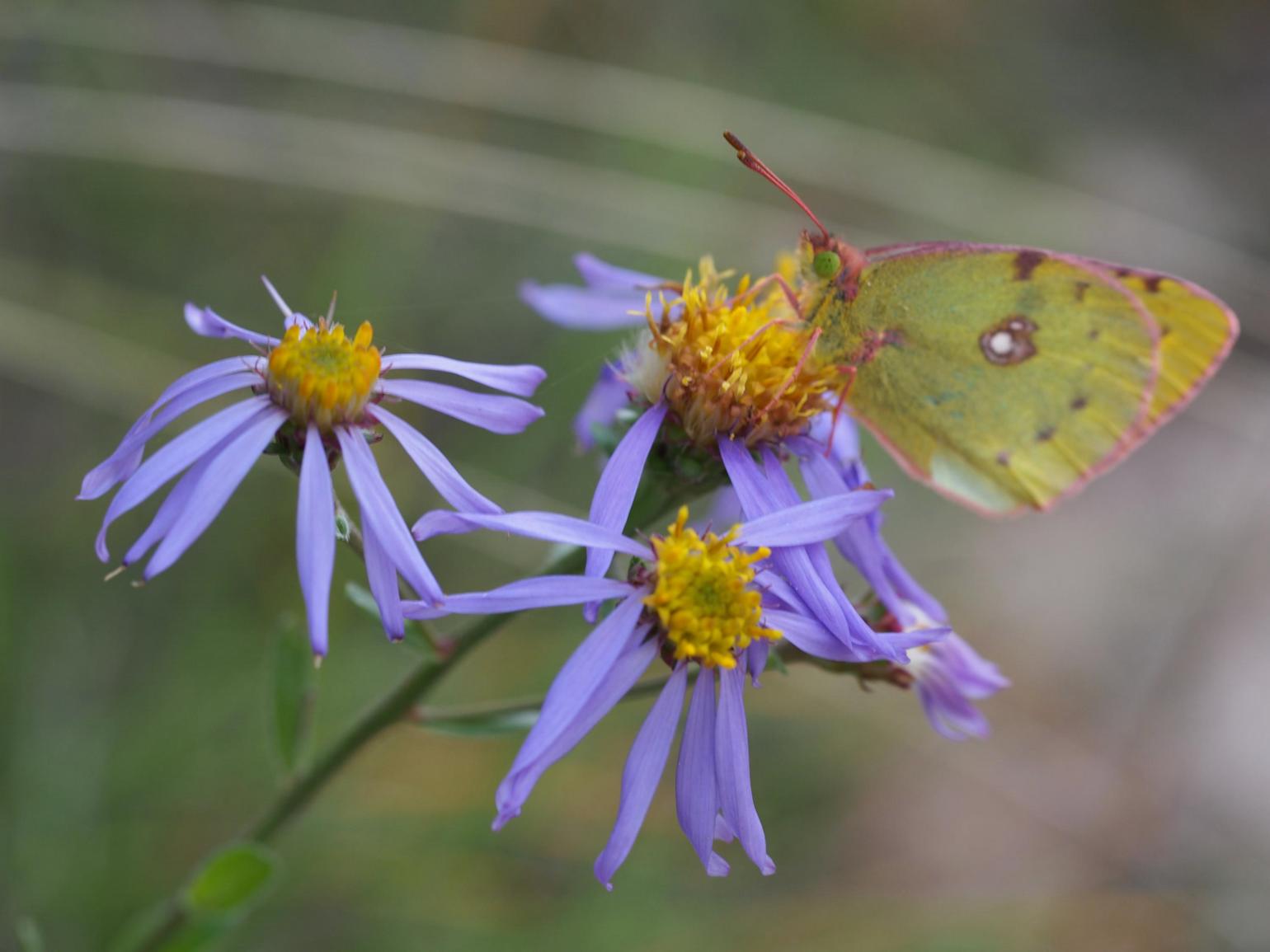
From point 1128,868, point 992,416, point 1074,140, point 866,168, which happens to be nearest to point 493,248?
point 866,168

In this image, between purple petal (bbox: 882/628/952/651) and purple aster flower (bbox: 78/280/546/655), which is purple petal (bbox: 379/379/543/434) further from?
purple petal (bbox: 882/628/952/651)

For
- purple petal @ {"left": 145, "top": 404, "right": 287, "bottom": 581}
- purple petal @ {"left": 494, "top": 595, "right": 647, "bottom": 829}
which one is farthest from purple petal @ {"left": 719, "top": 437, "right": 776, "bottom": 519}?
purple petal @ {"left": 145, "top": 404, "right": 287, "bottom": 581}

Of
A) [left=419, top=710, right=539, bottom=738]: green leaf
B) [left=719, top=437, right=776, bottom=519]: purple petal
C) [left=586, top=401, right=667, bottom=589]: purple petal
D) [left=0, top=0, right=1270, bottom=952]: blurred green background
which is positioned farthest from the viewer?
[left=0, top=0, right=1270, bottom=952]: blurred green background

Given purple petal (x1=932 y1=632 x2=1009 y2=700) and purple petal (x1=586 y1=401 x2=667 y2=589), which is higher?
purple petal (x1=586 y1=401 x2=667 y2=589)

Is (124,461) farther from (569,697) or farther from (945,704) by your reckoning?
(945,704)

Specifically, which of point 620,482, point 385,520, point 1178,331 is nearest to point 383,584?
point 385,520

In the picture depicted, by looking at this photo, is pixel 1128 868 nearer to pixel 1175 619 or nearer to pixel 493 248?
pixel 1175 619

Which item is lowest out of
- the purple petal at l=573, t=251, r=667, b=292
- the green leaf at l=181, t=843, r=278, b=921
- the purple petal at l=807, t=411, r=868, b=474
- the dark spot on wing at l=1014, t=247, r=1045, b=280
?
the green leaf at l=181, t=843, r=278, b=921

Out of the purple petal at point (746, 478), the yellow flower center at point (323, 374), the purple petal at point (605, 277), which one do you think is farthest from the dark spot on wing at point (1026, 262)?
the yellow flower center at point (323, 374)

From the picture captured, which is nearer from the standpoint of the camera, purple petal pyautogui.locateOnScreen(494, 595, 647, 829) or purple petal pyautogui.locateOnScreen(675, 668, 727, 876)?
purple petal pyautogui.locateOnScreen(494, 595, 647, 829)
